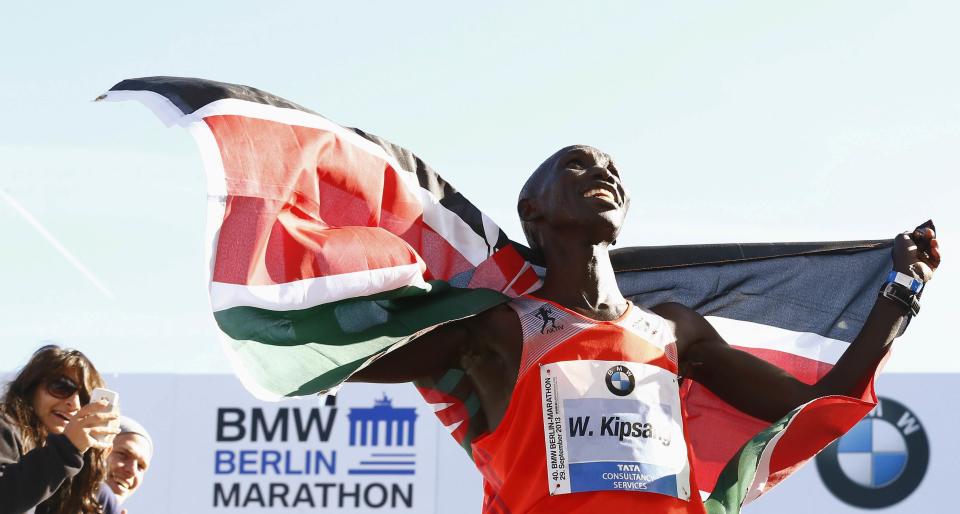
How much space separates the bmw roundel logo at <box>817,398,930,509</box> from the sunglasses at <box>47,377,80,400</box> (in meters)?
8.26

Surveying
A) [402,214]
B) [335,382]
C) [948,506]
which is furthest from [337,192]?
[948,506]

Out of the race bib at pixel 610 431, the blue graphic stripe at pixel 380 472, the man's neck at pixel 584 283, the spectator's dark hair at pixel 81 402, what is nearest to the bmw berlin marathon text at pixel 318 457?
the blue graphic stripe at pixel 380 472

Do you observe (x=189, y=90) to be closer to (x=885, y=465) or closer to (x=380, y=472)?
(x=380, y=472)

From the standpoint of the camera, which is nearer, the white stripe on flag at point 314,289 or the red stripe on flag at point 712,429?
the white stripe on flag at point 314,289

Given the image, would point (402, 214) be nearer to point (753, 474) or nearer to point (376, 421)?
point (753, 474)

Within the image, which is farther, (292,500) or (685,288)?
(292,500)

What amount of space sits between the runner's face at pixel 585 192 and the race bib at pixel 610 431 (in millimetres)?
456

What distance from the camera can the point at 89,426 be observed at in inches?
154

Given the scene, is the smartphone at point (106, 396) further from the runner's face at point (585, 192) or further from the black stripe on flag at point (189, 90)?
the runner's face at point (585, 192)

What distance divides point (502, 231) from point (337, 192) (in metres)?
0.65

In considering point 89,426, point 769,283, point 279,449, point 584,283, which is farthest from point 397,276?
point 279,449

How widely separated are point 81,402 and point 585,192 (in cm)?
174

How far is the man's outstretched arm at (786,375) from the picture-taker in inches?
167

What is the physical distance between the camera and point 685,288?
467 centimetres
